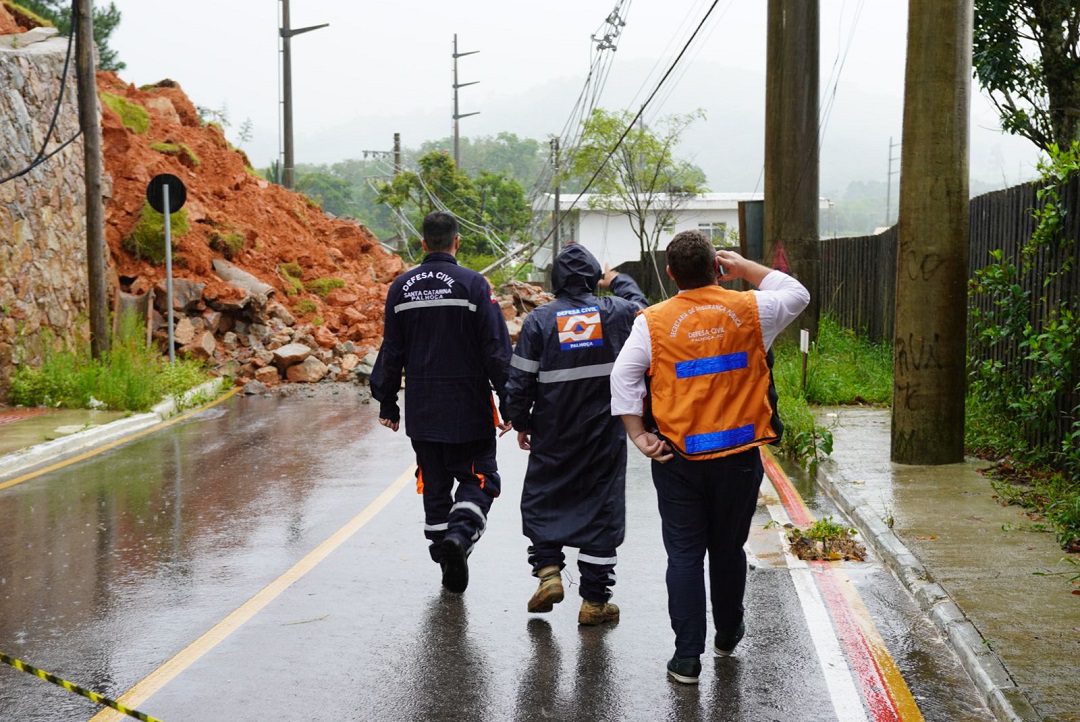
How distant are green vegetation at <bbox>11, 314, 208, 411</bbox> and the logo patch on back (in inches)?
448

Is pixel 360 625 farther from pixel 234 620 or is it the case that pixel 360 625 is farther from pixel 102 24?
pixel 102 24

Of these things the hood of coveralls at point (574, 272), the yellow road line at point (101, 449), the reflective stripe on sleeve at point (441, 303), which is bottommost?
the yellow road line at point (101, 449)

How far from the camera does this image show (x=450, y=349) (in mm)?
7297

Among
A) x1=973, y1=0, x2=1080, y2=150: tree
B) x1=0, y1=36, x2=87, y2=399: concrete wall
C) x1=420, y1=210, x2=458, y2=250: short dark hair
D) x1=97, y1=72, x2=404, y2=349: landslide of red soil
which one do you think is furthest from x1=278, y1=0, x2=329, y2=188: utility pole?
x1=420, y1=210, x2=458, y2=250: short dark hair

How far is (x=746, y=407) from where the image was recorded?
556 cm

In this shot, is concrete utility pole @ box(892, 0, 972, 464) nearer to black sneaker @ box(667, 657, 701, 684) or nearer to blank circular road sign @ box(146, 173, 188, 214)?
black sneaker @ box(667, 657, 701, 684)

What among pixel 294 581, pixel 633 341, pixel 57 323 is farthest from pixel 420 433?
pixel 57 323

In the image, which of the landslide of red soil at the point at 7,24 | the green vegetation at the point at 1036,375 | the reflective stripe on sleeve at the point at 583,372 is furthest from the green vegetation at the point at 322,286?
the reflective stripe on sleeve at the point at 583,372

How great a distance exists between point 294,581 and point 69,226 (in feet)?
44.6

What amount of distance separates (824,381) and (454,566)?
9870 millimetres

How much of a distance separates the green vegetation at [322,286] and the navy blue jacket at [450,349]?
69.5 ft

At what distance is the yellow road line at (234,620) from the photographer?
557 cm

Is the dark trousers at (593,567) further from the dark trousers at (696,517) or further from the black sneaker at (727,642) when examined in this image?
the dark trousers at (696,517)

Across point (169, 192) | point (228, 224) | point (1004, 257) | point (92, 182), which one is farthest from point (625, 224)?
point (1004, 257)
